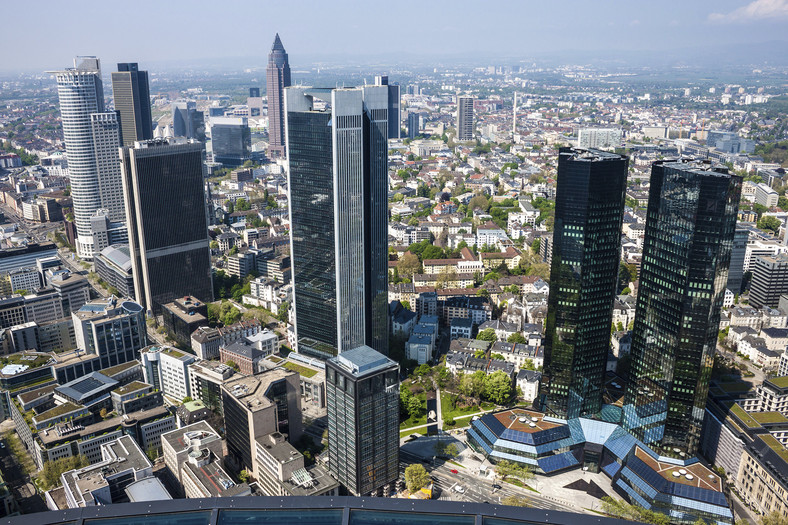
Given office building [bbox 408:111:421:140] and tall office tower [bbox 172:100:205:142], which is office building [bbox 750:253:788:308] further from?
office building [bbox 408:111:421:140]

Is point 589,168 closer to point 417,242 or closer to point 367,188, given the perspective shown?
point 367,188

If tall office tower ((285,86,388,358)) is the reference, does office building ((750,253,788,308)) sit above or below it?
below

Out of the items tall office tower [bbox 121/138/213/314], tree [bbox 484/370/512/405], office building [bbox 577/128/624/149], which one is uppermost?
office building [bbox 577/128/624/149]

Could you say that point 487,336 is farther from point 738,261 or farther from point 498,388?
point 738,261

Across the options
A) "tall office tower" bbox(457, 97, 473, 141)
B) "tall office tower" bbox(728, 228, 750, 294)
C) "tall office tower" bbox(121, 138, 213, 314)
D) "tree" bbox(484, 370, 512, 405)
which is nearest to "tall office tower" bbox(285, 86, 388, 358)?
"tree" bbox(484, 370, 512, 405)

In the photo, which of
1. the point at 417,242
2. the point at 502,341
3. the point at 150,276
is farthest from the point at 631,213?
the point at 150,276

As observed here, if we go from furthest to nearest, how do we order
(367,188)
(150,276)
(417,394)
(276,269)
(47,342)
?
(276,269), (150,276), (47,342), (417,394), (367,188)

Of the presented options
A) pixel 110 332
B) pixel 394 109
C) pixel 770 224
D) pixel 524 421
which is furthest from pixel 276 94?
pixel 524 421
